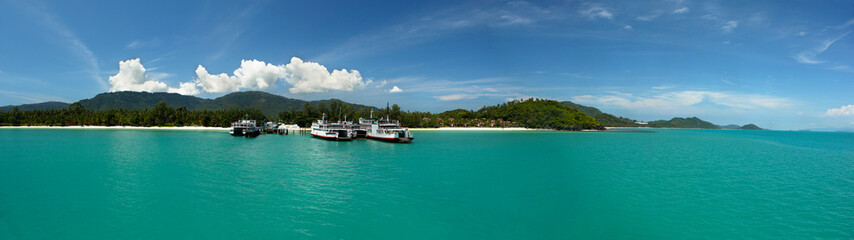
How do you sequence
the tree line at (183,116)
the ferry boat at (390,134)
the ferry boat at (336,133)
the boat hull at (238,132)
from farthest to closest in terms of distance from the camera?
1. the tree line at (183,116)
2. the boat hull at (238,132)
3. the ferry boat at (336,133)
4. the ferry boat at (390,134)

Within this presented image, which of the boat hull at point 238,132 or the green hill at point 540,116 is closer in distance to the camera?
the boat hull at point 238,132

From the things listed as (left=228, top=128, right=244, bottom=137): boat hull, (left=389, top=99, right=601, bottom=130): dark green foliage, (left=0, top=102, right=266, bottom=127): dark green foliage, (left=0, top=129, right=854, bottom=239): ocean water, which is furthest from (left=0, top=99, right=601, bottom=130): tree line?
(left=0, top=129, right=854, bottom=239): ocean water

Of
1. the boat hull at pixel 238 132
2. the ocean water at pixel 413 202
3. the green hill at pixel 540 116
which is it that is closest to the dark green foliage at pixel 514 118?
the green hill at pixel 540 116

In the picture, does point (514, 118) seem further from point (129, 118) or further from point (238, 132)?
point (129, 118)

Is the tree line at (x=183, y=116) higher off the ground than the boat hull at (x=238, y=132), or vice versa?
the tree line at (x=183, y=116)

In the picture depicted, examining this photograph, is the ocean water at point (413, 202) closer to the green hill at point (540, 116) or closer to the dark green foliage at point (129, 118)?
the dark green foliage at point (129, 118)

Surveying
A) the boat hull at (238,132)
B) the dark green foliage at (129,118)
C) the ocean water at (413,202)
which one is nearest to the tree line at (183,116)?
the dark green foliage at (129,118)

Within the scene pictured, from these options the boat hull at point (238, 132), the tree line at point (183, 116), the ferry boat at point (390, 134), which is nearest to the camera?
the ferry boat at point (390, 134)

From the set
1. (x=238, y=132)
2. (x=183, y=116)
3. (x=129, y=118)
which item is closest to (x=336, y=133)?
(x=238, y=132)

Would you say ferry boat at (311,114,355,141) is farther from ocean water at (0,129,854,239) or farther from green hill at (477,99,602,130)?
green hill at (477,99,602,130)

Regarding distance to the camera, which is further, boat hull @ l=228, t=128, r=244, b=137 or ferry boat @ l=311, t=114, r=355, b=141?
boat hull @ l=228, t=128, r=244, b=137

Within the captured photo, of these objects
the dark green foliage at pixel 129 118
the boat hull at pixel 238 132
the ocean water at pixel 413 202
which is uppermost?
the dark green foliage at pixel 129 118

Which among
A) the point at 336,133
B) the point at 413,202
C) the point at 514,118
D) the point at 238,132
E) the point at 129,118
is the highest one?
the point at 514,118

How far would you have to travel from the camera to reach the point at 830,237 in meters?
14.0
